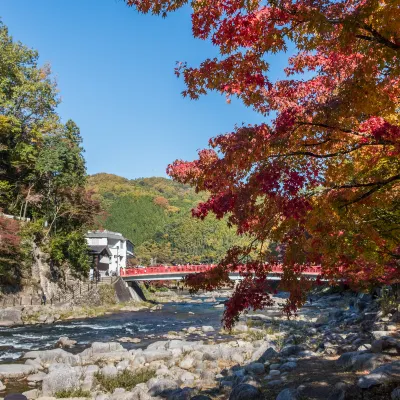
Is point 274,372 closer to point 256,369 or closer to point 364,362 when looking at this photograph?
point 256,369

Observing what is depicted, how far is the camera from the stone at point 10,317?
74.5 feet

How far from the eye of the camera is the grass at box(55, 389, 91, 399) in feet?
31.6

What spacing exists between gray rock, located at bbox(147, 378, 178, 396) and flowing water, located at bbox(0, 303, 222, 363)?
7.10 meters

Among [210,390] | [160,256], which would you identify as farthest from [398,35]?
[160,256]

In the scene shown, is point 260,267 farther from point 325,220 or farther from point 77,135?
point 77,135

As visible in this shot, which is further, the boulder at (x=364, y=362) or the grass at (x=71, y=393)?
the grass at (x=71, y=393)

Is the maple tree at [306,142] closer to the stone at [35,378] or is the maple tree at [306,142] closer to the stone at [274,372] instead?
the stone at [274,372]

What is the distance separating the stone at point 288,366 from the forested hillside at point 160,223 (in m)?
30.5

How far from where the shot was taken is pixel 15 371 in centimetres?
1177

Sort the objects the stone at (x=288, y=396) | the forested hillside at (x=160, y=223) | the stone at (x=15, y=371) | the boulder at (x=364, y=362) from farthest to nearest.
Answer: the forested hillside at (x=160, y=223) → the stone at (x=15, y=371) → the boulder at (x=364, y=362) → the stone at (x=288, y=396)

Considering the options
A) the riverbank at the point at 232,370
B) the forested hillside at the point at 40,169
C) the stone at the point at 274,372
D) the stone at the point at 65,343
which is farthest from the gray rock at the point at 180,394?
the forested hillside at the point at 40,169

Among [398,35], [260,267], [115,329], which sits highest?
[398,35]

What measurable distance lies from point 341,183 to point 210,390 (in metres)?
6.07

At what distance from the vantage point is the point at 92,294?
34094 millimetres
